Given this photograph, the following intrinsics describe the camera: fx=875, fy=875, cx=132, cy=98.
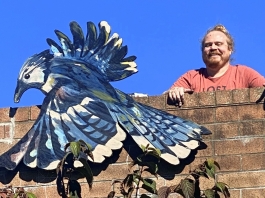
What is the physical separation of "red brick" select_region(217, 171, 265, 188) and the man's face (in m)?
1.06

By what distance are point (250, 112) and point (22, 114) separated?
2.01 meters

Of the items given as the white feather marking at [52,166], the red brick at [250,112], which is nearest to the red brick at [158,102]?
the red brick at [250,112]

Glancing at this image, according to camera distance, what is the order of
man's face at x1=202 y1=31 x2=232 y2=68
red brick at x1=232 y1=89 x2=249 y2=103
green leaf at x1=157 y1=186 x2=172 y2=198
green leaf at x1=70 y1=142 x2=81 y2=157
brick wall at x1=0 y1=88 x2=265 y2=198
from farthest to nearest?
man's face at x1=202 y1=31 x2=232 y2=68 < red brick at x1=232 y1=89 x2=249 y2=103 < brick wall at x1=0 y1=88 x2=265 y2=198 < green leaf at x1=70 y1=142 x2=81 y2=157 < green leaf at x1=157 y1=186 x2=172 y2=198

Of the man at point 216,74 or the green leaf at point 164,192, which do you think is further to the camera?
the man at point 216,74

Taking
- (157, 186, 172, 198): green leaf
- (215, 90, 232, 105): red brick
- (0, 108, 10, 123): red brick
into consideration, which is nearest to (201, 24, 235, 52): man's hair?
(215, 90, 232, 105): red brick

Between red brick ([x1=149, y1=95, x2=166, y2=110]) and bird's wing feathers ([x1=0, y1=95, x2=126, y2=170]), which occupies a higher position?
red brick ([x1=149, y1=95, x2=166, y2=110])

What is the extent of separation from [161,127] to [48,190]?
3.56 ft

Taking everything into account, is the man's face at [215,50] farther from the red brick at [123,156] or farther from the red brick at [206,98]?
the red brick at [123,156]

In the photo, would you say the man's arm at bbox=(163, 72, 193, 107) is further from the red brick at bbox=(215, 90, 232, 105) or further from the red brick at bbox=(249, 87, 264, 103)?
the red brick at bbox=(249, 87, 264, 103)

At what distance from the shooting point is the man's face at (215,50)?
760 cm

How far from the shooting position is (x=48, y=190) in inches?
289

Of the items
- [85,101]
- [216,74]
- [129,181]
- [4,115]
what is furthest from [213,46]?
[129,181]

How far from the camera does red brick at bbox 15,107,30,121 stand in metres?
7.70

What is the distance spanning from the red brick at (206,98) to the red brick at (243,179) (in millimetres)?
636
